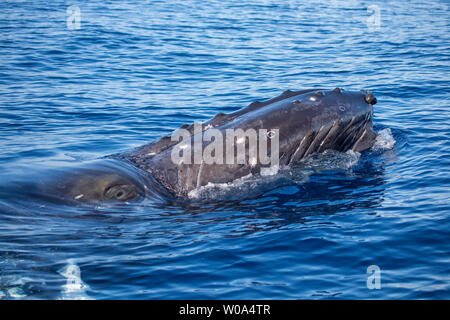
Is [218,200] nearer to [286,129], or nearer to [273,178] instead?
[273,178]

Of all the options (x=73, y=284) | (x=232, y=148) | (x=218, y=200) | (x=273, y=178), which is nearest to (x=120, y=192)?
(x=218, y=200)

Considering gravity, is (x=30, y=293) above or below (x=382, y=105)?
below

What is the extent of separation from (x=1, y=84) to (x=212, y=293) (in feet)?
44.0

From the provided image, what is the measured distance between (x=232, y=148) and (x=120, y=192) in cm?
163

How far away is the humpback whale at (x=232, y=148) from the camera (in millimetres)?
7680

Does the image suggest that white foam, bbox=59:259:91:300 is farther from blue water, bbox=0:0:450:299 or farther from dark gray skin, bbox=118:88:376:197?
dark gray skin, bbox=118:88:376:197

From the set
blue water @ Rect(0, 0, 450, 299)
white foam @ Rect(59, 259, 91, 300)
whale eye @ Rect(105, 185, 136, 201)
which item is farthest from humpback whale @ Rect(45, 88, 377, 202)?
white foam @ Rect(59, 259, 91, 300)

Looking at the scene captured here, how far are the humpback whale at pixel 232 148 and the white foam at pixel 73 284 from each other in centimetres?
147

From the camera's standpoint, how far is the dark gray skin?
26.3 ft

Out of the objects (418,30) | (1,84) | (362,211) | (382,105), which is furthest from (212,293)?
(418,30)

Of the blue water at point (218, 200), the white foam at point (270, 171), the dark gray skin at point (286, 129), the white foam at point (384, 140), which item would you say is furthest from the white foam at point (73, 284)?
the white foam at point (384, 140)

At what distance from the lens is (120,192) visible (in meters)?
7.62
